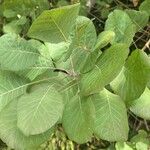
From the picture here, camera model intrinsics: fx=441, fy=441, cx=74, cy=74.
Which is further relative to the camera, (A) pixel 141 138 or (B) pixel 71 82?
(A) pixel 141 138

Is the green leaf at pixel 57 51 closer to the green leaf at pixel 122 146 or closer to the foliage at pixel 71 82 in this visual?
the foliage at pixel 71 82

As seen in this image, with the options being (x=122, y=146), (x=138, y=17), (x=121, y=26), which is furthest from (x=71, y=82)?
(x=122, y=146)

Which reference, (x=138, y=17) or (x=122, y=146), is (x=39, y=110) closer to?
(x=138, y=17)

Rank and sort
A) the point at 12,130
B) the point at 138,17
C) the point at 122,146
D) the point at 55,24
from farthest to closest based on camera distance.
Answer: the point at 122,146, the point at 138,17, the point at 12,130, the point at 55,24

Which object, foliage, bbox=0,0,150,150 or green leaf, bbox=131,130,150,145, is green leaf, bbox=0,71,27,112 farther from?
green leaf, bbox=131,130,150,145

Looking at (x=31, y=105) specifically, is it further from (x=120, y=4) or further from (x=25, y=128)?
(x=120, y=4)

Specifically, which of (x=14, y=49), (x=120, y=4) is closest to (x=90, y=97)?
(x=14, y=49)
